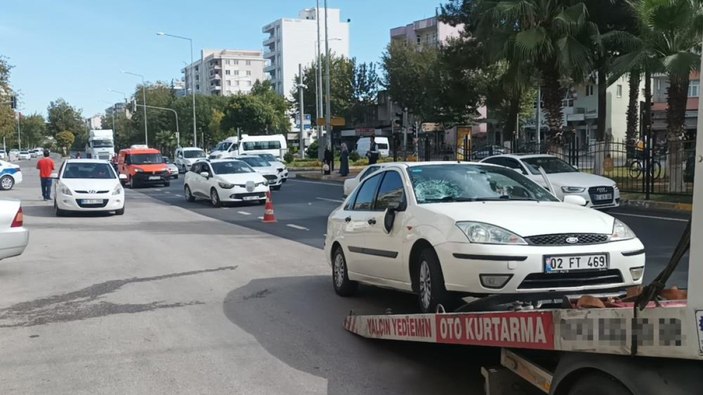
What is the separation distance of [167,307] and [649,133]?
16595mm

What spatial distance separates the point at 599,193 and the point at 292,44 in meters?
114

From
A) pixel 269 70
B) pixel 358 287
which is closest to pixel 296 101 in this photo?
pixel 269 70

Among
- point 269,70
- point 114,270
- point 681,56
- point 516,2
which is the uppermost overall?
point 269,70

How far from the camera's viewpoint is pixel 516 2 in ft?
71.4

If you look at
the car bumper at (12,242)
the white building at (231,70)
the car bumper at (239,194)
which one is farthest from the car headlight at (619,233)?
the white building at (231,70)

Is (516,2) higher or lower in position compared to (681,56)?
higher

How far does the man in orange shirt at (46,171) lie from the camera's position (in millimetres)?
22609

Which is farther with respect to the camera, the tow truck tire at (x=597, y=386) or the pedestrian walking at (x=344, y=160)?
the pedestrian walking at (x=344, y=160)

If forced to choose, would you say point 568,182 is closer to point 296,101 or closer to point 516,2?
point 516,2

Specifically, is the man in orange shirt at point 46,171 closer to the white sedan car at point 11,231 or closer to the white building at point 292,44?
the white sedan car at point 11,231

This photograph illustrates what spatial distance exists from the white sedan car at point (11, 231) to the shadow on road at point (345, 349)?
121 inches

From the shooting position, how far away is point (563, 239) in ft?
16.7

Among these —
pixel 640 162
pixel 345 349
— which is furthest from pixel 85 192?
pixel 640 162

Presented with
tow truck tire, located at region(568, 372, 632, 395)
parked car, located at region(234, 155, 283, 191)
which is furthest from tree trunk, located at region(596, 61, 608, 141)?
tow truck tire, located at region(568, 372, 632, 395)
